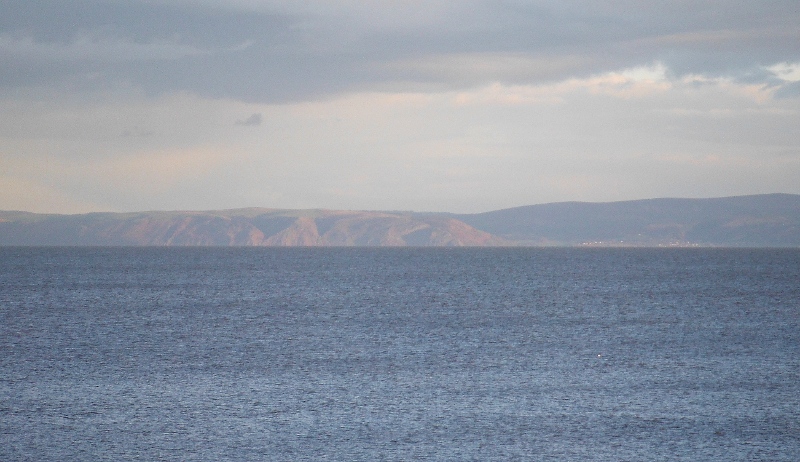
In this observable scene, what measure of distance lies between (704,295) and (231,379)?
6025 cm

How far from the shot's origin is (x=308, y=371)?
31.6 m

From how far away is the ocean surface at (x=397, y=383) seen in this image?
815 inches

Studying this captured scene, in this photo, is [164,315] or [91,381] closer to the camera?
[91,381]

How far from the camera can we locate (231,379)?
29750mm

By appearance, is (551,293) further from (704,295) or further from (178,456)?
(178,456)

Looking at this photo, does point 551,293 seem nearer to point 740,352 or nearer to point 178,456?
point 740,352

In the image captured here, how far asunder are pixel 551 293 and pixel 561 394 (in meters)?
53.7

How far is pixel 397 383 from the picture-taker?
29047 millimetres

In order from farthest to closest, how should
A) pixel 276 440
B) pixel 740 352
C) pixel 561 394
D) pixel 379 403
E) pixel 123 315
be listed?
pixel 123 315 → pixel 740 352 → pixel 561 394 → pixel 379 403 → pixel 276 440

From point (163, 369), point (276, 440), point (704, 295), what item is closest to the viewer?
point (276, 440)

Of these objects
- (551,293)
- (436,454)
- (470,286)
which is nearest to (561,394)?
(436,454)

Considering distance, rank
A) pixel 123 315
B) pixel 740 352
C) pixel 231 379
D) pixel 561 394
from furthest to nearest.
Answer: pixel 123 315 → pixel 740 352 → pixel 231 379 → pixel 561 394

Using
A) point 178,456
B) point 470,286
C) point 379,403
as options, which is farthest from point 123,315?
point 470,286

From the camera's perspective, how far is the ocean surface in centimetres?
2070
